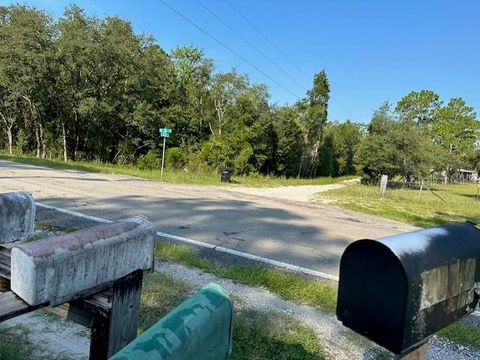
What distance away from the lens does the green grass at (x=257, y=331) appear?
2738 mm

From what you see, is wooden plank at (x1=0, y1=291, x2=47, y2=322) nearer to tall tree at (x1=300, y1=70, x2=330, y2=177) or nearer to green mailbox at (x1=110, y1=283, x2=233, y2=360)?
green mailbox at (x1=110, y1=283, x2=233, y2=360)

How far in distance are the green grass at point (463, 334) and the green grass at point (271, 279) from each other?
1.01 meters

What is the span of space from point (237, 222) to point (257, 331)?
5.13m

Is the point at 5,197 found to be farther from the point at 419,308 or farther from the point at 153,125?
the point at 153,125

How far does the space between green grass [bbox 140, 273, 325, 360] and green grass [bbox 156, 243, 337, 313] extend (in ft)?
2.08

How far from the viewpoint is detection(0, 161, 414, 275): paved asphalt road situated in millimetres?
6238

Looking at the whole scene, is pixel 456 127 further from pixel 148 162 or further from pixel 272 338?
pixel 272 338

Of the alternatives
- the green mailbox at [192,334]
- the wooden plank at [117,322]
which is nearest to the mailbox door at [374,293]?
the green mailbox at [192,334]

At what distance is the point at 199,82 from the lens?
32531 millimetres

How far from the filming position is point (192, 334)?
107 centimetres

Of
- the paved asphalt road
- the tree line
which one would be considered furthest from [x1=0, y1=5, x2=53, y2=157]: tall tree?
the paved asphalt road

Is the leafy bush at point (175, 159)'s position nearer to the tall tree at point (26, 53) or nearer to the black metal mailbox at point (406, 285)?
the tall tree at point (26, 53)

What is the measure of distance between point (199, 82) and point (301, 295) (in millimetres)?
30280

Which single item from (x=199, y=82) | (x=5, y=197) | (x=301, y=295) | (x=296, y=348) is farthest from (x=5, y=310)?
(x=199, y=82)
